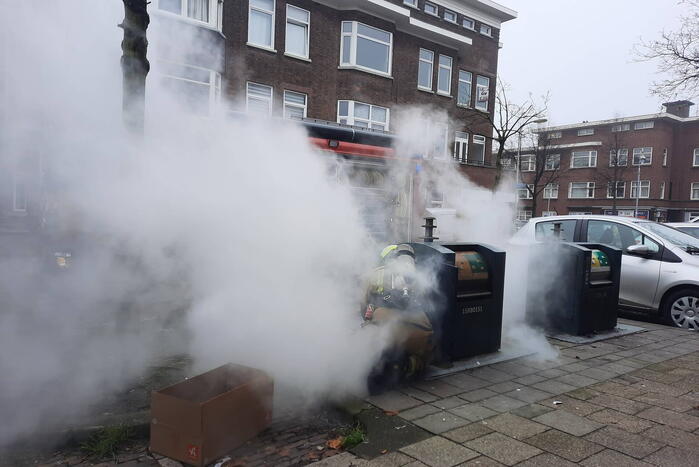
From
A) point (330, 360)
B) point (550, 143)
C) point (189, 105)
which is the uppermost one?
point (550, 143)

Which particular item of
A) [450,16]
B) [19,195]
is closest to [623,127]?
[450,16]

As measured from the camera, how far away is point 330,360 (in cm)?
401

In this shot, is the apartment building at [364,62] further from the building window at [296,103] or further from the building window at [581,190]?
the building window at [581,190]

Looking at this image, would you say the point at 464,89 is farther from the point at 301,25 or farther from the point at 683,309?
the point at 683,309

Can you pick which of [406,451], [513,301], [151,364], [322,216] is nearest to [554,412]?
[406,451]

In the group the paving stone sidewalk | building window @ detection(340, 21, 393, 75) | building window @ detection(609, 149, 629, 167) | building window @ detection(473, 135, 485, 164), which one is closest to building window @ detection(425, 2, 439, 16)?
building window @ detection(340, 21, 393, 75)

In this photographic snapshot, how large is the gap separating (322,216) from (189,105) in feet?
5.36

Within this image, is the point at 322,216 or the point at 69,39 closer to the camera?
the point at 69,39

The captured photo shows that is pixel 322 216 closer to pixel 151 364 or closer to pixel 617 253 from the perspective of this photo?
pixel 151 364

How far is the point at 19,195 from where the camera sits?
3.97 metres

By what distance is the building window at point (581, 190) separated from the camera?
4312 centimetres

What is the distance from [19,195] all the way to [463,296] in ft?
13.3

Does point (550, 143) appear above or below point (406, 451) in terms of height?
above

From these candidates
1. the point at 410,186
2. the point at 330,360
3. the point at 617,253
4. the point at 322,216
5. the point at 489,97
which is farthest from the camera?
the point at 489,97
